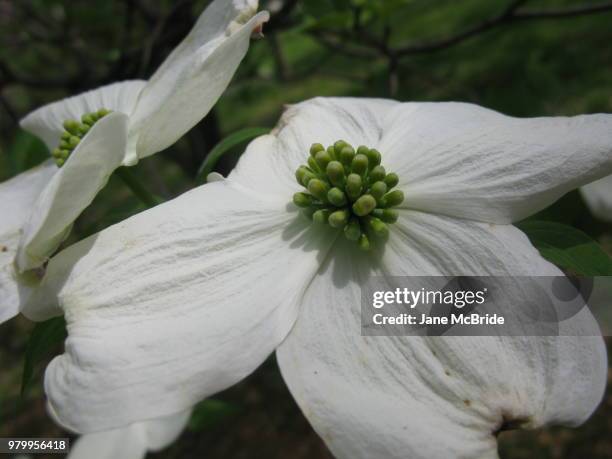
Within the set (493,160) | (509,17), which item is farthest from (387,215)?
(509,17)

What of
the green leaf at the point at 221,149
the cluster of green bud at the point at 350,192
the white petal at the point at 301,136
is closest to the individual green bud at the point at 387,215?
the cluster of green bud at the point at 350,192

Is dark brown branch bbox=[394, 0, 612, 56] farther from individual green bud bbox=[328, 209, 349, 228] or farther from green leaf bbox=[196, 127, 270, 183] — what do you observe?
individual green bud bbox=[328, 209, 349, 228]

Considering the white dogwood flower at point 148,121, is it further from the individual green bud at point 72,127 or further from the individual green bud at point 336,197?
the individual green bud at point 336,197

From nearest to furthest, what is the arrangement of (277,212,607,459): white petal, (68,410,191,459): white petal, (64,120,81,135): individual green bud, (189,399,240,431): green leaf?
(277,212,607,459): white petal, (64,120,81,135): individual green bud, (68,410,191,459): white petal, (189,399,240,431): green leaf

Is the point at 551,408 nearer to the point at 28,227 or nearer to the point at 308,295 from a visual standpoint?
the point at 308,295

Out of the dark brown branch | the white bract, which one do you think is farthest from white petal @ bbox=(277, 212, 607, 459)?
the dark brown branch

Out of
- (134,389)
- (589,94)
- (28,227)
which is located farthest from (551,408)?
(589,94)
